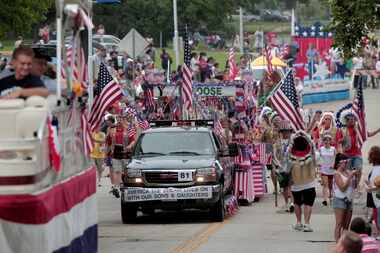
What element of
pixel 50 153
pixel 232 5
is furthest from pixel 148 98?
pixel 232 5

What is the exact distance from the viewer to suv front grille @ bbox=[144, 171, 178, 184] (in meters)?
22.2

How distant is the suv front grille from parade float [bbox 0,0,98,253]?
11029 millimetres

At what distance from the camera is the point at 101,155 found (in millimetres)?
30609

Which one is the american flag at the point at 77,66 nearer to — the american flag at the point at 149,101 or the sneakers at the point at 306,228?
the sneakers at the point at 306,228

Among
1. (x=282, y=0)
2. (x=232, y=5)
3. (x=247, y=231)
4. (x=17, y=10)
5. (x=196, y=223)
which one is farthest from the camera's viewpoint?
(x=282, y=0)

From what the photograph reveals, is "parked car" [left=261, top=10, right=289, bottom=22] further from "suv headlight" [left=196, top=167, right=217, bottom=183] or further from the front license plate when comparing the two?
the front license plate

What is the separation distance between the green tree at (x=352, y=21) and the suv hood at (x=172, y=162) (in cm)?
361

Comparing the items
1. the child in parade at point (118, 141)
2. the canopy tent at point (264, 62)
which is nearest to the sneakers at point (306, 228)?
the child in parade at point (118, 141)

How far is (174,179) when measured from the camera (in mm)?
22312

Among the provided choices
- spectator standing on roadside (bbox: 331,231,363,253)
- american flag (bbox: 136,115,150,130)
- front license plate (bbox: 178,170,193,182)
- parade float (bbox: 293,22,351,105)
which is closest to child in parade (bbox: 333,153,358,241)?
front license plate (bbox: 178,170,193,182)

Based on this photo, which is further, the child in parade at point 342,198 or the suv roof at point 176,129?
the suv roof at point 176,129

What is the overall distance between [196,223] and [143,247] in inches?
164

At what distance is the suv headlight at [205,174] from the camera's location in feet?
73.2

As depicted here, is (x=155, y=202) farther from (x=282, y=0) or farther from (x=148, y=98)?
(x=282, y=0)
